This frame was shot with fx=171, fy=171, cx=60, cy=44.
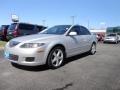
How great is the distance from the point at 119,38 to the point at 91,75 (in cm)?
2169

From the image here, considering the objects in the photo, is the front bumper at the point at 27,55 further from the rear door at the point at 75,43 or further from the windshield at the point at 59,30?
the windshield at the point at 59,30

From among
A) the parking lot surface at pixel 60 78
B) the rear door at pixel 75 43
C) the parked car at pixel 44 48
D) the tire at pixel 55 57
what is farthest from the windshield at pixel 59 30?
the parking lot surface at pixel 60 78

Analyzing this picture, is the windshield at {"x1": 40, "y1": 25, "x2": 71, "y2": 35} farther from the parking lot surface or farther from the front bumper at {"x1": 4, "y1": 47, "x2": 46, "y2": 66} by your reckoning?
the front bumper at {"x1": 4, "y1": 47, "x2": 46, "y2": 66}

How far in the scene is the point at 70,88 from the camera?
410 centimetres

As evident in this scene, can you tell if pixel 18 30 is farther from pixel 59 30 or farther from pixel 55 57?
pixel 55 57

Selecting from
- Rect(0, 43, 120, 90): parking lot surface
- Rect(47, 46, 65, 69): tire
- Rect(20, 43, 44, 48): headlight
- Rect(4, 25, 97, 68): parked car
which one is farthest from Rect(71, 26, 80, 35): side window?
Rect(20, 43, 44, 48): headlight

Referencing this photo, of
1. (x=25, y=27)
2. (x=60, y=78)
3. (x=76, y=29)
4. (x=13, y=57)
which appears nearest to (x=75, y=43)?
(x=76, y=29)

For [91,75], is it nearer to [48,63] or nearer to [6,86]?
[48,63]

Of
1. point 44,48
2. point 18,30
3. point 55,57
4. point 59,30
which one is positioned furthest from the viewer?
point 18,30

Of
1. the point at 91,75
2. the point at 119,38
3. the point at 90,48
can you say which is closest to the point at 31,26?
the point at 90,48

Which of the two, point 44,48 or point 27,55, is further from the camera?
point 44,48

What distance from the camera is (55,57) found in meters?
5.86

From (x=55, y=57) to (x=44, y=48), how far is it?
2.39 ft

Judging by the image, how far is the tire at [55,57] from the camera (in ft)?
18.4
